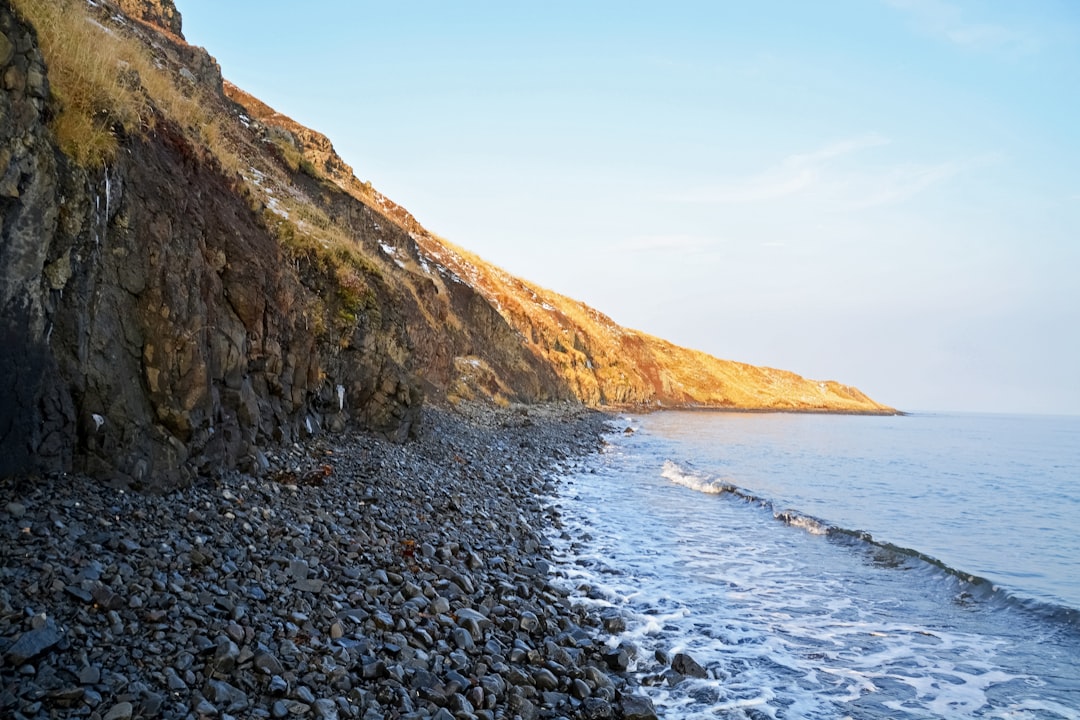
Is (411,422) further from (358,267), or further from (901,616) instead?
(901,616)

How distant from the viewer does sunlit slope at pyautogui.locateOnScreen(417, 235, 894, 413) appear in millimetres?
68812

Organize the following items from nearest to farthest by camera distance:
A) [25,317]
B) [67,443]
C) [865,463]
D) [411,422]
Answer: [25,317]
[67,443]
[411,422]
[865,463]

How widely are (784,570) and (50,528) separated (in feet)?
36.8

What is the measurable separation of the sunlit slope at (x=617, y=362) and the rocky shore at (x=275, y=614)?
1681 inches

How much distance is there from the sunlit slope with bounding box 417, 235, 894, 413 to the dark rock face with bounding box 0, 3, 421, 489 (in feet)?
130

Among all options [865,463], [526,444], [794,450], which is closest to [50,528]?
[526,444]

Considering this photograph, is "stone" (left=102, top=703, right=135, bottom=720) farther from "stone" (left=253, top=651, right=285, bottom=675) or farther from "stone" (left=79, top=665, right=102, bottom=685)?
"stone" (left=253, top=651, right=285, bottom=675)

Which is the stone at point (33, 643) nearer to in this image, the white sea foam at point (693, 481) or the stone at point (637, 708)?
the stone at point (637, 708)

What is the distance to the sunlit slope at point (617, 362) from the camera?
2709 inches

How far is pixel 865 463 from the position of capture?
33125 millimetres

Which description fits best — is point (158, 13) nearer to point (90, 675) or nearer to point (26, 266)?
point (26, 266)

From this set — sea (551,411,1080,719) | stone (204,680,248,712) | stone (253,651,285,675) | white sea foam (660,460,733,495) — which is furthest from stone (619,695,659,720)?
white sea foam (660,460,733,495)

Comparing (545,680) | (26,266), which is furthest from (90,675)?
(26,266)

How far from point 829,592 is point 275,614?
29.6 feet
